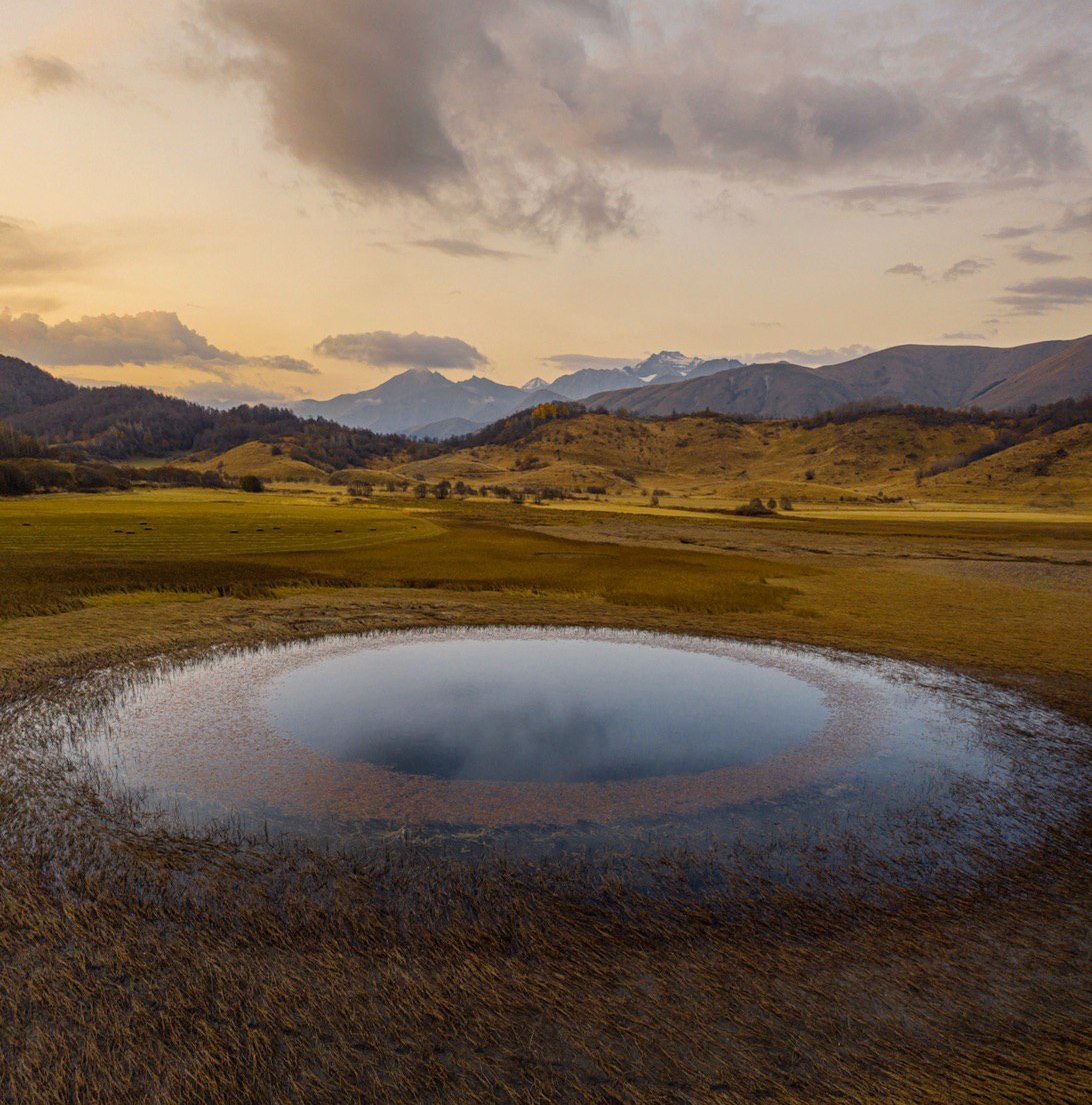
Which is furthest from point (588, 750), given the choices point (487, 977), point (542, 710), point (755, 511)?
point (755, 511)

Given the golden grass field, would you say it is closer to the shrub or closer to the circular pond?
the circular pond

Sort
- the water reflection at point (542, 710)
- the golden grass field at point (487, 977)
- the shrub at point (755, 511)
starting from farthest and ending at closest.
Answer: the shrub at point (755, 511)
the water reflection at point (542, 710)
the golden grass field at point (487, 977)

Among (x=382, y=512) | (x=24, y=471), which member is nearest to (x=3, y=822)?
(x=382, y=512)

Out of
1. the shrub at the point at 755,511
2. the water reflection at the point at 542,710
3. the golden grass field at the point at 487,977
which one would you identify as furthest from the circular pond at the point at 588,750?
the shrub at the point at 755,511

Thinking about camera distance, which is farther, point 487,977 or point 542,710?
point 542,710

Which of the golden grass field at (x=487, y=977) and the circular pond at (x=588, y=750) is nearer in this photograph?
the golden grass field at (x=487, y=977)

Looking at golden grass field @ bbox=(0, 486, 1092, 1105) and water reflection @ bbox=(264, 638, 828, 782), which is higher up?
golden grass field @ bbox=(0, 486, 1092, 1105)

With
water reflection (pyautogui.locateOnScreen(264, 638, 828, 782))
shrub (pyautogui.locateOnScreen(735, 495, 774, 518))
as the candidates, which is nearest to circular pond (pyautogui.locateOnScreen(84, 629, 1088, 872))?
water reflection (pyautogui.locateOnScreen(264, 638, 828, 782))

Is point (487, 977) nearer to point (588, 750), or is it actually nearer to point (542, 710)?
point (588, 750)

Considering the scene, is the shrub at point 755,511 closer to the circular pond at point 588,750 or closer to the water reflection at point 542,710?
the circular pond at point 588,750

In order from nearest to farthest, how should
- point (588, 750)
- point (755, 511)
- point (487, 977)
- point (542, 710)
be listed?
1. point (487, 977)
2. point (588, 750)
3. point (542, 710)
4. point (755, 511)

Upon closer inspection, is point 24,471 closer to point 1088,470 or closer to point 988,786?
point 988,786
